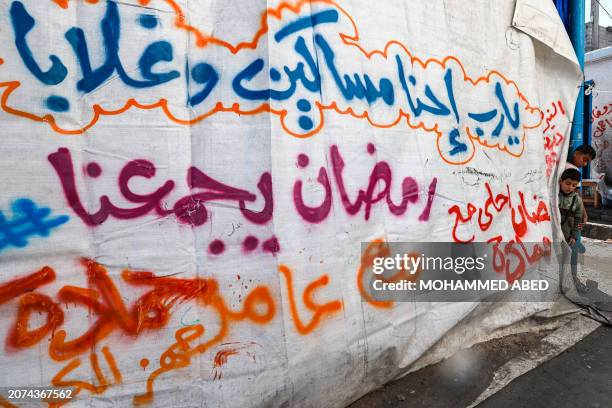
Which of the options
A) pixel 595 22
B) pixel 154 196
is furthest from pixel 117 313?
pixel 595 22

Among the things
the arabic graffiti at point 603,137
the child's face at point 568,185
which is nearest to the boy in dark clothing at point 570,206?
the child's face at point 568,185

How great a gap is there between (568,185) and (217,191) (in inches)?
140

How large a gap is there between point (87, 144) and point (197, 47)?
Result: 2.23ft

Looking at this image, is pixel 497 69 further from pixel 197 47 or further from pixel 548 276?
pixel 197 47

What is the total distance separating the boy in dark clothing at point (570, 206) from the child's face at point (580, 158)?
35cm

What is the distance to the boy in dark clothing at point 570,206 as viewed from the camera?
384 cm

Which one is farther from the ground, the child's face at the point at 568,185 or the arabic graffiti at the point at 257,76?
the arabic graffiti at the point at 257,76

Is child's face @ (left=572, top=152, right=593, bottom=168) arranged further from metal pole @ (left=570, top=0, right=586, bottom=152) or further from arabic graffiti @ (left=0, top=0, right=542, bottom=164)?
arabic graffiti @ (left=0, top=0, right=542, bottom=164)

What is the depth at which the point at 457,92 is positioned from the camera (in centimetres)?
295

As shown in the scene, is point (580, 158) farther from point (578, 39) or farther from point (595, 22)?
point (595, 22)

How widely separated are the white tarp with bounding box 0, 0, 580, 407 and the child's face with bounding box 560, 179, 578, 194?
1.69 meters

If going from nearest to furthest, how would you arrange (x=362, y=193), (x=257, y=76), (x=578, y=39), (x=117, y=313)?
(x=117, y=313) → (x=257, y=76) → (x=362, y=193) → (x=578, y=39)

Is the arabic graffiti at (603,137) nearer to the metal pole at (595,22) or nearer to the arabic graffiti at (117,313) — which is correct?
the metal pole at (595,22)

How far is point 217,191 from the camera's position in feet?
→ 6.36
